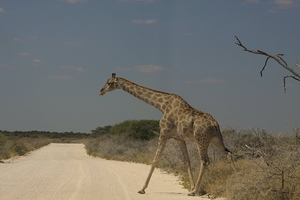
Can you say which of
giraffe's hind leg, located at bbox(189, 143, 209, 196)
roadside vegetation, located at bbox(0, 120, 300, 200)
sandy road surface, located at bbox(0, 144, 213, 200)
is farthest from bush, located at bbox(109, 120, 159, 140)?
giraffe's hind leg, located at bbox(189, 143, 209, 196)

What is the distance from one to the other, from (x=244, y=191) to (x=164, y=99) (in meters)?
4.21

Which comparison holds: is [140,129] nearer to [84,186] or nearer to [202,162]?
[84,186]

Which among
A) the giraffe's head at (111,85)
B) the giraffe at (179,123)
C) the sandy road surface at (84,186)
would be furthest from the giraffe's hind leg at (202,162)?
the giraffe's head at (111,85)

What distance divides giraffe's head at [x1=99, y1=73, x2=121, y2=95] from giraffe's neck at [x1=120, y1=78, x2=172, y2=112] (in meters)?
0.15

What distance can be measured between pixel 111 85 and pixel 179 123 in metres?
2.73


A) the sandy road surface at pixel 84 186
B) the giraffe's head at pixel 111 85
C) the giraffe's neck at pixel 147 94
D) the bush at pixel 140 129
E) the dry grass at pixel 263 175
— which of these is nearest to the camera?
the dry grass at pixel 263 175

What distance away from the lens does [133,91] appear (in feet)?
50.4

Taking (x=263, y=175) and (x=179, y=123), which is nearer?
(x=263, y=175)

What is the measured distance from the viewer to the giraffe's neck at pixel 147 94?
1478 centimetres

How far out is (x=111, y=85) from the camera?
15562 mm

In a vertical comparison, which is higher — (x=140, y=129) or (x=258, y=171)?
(x=258, y=171)

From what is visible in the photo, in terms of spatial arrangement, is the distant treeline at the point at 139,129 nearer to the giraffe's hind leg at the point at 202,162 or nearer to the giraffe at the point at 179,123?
the giraffe at the point at 179,123

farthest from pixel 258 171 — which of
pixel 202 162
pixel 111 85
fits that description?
pixel 111 85

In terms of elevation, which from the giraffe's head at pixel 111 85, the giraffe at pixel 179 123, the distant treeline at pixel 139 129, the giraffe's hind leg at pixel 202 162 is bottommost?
the distant treeline at pixel 139 129
